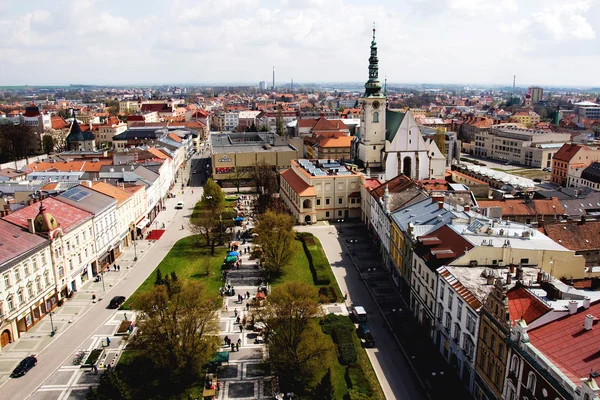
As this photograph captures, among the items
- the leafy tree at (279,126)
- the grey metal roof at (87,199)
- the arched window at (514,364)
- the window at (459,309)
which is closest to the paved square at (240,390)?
the window at (459,309)

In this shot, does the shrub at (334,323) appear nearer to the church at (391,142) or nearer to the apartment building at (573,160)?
the church at (391,142)

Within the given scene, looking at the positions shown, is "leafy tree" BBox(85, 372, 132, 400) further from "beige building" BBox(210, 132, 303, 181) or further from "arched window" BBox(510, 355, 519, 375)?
"beige building" BBox(210, 132, 303, 181)

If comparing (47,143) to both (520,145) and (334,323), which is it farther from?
(520,145)

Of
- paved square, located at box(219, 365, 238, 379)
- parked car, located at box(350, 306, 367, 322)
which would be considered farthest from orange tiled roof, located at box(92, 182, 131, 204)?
parked car, located at box(350, 306, 367, 322)

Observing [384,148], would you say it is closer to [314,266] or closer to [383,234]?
[383,234]

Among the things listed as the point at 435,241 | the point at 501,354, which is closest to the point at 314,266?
the point at 435,241
